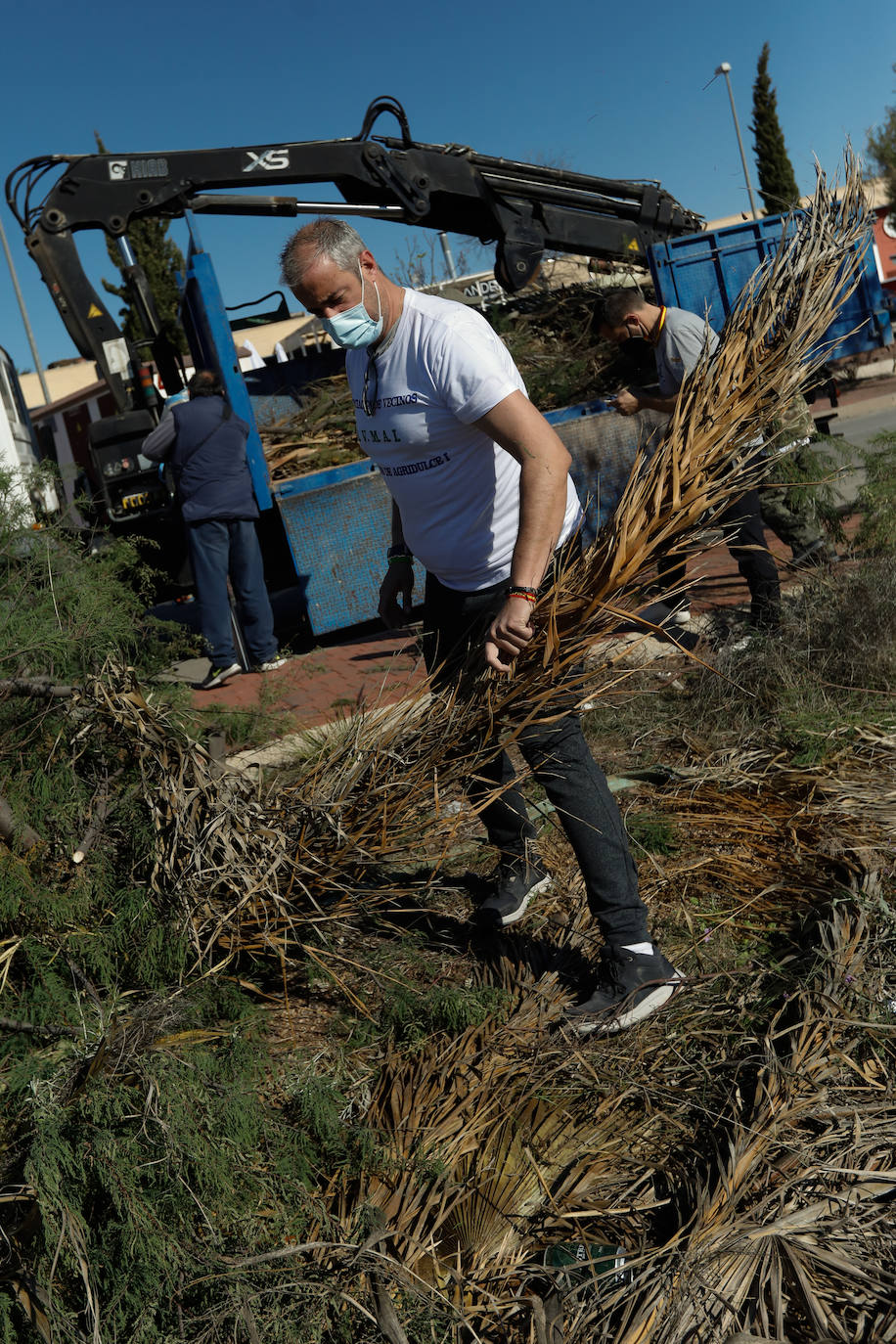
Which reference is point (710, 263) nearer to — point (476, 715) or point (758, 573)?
point (758, 573)

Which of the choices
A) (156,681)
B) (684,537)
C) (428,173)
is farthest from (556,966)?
(428,173)

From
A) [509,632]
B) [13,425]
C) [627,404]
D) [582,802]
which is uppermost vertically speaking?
[13,425]

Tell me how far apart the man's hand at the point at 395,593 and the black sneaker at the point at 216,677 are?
3694mm

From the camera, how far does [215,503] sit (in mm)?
6805

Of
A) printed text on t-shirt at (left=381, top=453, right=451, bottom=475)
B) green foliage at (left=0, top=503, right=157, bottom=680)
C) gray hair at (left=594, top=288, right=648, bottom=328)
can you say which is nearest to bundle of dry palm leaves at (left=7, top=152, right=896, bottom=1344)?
printed text on t-shirt at (left=381, top=453, right=451, bottom=475)

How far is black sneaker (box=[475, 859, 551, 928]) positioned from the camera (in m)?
3.02

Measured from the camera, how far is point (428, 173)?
7.95 meters

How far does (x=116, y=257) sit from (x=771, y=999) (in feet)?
22.3

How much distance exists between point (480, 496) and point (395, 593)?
2.21 feet

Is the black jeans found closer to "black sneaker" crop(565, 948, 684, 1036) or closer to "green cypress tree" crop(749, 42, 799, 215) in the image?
"black sneaker" crop(565, 948, 684, 1036)

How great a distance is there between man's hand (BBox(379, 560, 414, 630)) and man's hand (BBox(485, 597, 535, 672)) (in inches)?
32.9

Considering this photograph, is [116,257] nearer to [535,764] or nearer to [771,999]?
[535,764]

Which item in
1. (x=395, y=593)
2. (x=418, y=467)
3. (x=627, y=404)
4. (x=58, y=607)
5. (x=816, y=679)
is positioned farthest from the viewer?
(x=627, y=404)

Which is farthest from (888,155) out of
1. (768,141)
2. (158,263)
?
(158,263)
